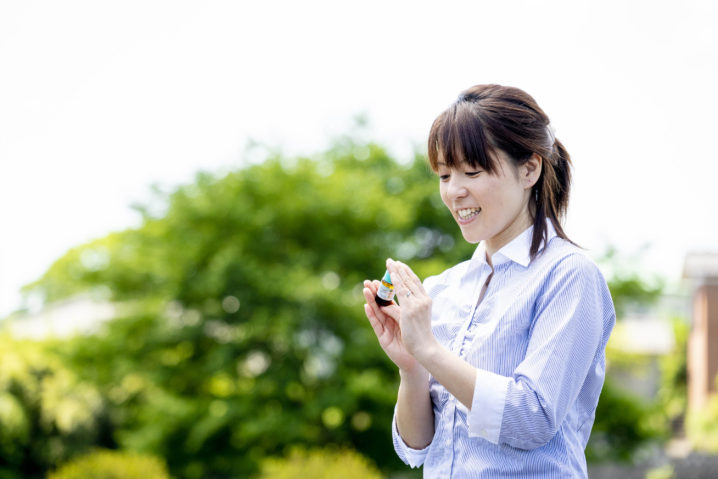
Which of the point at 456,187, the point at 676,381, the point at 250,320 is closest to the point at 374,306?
the point at 456,187

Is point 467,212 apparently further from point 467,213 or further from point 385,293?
point 385,293

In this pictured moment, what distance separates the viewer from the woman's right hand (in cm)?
158

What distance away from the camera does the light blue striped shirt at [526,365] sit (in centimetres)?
134

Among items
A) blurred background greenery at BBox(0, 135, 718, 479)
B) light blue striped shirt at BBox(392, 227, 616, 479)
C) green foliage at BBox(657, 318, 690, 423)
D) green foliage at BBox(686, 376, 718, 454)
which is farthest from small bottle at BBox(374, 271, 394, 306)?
green foliage at BBox(657, 318, 690, 423)

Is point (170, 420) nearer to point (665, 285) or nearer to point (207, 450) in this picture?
point (207, 450)

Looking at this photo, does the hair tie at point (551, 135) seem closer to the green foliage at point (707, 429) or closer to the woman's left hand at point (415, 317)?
the woman's left hand at point (415, 317)

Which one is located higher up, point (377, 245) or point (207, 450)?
point (377, 245)

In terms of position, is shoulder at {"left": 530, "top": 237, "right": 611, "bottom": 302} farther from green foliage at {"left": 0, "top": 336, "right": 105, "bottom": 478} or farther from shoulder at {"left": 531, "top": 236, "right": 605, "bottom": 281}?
green foliage at {"left": 0, "top": 336, "right": 105, "bottom": 478}

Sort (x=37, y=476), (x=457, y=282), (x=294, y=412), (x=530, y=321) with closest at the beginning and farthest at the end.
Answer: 1. (x=530, y=321)
2. (x=457, y=282)
3. (x=294, y=412)
4. (x=37, y=476)

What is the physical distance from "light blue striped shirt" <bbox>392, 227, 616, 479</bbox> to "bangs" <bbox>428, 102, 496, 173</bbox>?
0.65ft

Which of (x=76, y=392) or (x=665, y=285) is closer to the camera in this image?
(x=76, y=392)

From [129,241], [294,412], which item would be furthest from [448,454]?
[129,241]

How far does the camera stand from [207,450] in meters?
9.24

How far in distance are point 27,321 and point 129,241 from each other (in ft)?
42.7
